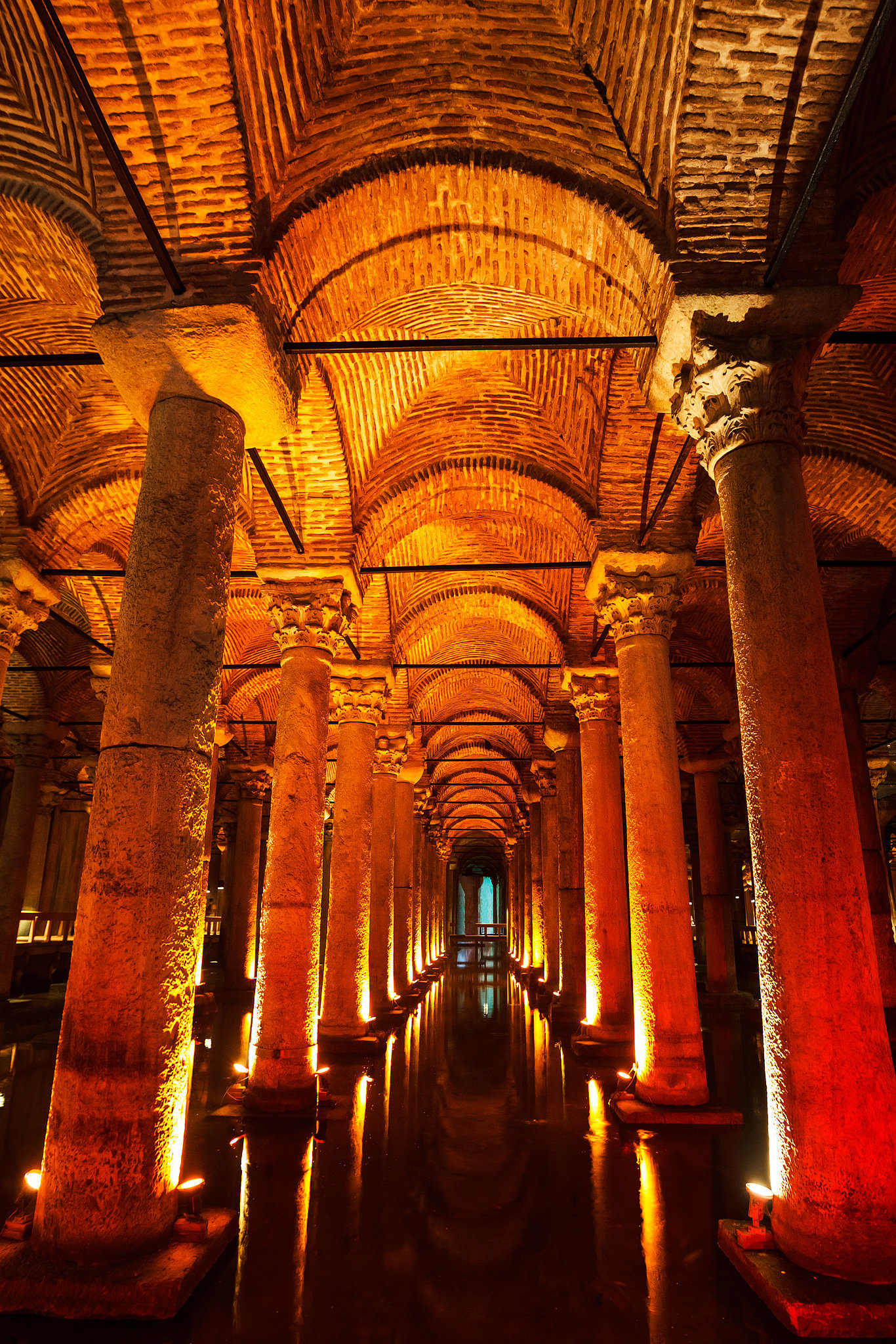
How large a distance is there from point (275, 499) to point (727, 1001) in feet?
43.2

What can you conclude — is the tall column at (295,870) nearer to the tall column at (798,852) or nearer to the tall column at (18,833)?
the tall column at (798,852)

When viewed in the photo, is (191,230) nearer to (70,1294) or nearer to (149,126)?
(149,126)

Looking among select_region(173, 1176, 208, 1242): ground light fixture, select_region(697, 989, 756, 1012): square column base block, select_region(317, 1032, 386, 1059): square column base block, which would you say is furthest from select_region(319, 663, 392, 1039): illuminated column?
select_region(697, 989, 756, 1012): square column base block

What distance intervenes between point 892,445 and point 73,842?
2196 centimetres

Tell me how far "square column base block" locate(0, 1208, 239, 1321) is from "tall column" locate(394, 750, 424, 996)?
12.8 meters

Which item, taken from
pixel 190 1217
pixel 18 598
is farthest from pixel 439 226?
pixel 190 1217

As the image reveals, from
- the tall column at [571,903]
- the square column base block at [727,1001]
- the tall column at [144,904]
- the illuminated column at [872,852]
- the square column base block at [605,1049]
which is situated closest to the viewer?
the tall column at [144,904]

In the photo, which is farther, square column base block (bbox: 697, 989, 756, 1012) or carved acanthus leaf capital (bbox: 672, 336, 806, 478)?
square column base block (bbox: 697, 989, 756, 1012)

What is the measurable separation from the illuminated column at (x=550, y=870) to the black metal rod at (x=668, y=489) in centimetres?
790

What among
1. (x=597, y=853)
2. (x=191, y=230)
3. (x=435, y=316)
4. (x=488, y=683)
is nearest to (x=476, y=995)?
(x=488, y=683)

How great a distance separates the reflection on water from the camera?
319 centimetres

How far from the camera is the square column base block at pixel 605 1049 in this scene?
30.4 feet

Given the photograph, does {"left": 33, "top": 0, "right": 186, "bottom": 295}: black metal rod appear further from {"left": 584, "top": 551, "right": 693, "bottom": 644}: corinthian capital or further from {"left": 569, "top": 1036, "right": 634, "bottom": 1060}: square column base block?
{"left": 569, "top": 1036, "right": 634, "bottom": 1060}: square column base block

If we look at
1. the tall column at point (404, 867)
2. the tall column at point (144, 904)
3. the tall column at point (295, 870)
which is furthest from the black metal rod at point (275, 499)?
the tall column at point (404, 867)
